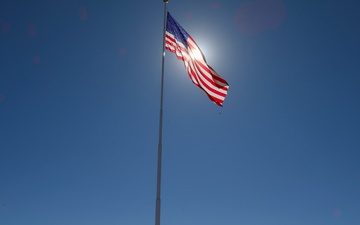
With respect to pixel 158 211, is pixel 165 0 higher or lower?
higher

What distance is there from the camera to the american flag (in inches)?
620

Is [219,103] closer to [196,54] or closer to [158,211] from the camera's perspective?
[196,54]

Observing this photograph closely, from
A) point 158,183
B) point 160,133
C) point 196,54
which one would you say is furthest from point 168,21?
point 158,183

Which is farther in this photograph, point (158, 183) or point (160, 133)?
point (160, 133)

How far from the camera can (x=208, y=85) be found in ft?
52.1

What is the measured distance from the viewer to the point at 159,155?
12.5m

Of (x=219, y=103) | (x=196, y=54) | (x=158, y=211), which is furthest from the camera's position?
(x=196, y=54)

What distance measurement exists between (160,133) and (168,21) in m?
7.12

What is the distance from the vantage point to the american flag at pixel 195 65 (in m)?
15.8

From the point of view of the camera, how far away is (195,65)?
16016mm

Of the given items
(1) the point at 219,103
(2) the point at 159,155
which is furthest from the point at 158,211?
(1) the point at 219,103

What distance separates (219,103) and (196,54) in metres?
2.95

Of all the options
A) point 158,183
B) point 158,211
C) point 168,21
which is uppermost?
point 168,21

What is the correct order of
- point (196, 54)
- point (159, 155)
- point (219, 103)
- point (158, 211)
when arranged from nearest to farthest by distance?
point (158, 211)
point (159, 155)
point (219, 103)
point (196, 54)
